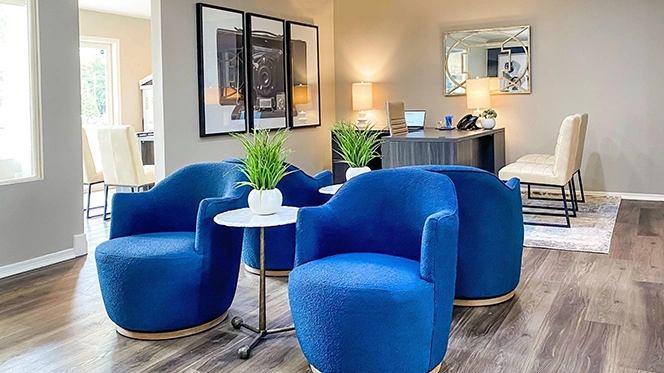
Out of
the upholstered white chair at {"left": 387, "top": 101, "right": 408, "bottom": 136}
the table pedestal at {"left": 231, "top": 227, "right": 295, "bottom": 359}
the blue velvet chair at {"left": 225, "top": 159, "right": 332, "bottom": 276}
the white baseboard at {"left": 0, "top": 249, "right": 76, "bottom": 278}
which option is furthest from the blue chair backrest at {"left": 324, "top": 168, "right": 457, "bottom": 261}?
the upholstered white chair at {"left": 387, "top": 101, "right": 408, "bottom": 136}

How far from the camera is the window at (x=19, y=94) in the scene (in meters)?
3.87

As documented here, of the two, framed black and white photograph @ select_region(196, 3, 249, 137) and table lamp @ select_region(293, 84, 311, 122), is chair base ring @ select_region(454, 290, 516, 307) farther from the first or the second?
table lamp @ select_region(293, 84, 311, 122)

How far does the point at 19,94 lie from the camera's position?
12.9 ft

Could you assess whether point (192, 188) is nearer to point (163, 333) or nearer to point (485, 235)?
point (163, 333)

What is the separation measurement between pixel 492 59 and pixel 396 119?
1.59m

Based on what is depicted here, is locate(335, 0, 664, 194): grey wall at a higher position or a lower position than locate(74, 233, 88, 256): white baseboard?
higher

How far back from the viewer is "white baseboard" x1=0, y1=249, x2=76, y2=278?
3.82m

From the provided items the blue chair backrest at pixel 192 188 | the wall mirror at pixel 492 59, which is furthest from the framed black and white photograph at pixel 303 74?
the blue chair backrest at pixel 192 188

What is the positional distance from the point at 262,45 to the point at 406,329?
4865 millimetres

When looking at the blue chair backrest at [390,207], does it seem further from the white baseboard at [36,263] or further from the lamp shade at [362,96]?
the lamp shade at [362,96]

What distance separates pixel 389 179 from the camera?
2.61 m

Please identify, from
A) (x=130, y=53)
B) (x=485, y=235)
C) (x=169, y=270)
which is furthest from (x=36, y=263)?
(x=130, y=53)

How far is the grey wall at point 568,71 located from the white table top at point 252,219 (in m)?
4.97

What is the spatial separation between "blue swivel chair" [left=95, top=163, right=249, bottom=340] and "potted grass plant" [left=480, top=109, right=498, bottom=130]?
415 centimetres
